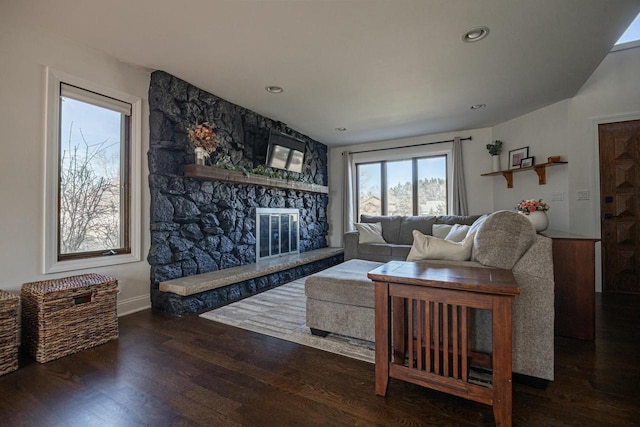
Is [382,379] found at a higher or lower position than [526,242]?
lower

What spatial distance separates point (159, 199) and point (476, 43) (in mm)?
3208

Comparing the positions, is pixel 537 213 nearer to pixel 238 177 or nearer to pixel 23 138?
pixel 238 177

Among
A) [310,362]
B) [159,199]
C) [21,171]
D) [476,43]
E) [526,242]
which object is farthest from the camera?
[159,199]

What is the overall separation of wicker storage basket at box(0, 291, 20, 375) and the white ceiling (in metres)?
1.98

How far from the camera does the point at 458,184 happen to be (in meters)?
4.83

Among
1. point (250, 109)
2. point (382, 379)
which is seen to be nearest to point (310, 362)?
point (382, 379)

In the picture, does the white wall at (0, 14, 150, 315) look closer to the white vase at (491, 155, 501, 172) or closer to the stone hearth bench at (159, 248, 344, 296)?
the stone hearth bench at (159, 248, 344, 296)

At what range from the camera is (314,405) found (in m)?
1.44

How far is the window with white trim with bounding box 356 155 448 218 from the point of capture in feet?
17.1

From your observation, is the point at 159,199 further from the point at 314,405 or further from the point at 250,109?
the point at 314,405

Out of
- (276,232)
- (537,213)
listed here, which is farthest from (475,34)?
(276,232)

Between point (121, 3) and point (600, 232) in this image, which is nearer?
point (121, 3)

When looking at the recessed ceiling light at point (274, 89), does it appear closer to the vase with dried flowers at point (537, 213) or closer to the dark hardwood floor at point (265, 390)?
the dark hardwood floor at point (265, 390)

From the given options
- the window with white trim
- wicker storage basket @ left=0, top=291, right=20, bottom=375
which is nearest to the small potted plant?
the window with white trim
